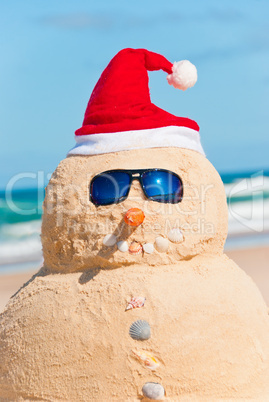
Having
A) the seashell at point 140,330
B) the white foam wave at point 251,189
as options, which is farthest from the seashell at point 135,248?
the white foam wave at point 251,189

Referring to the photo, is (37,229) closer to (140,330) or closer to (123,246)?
(123,246)

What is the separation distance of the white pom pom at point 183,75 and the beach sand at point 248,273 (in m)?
4.77

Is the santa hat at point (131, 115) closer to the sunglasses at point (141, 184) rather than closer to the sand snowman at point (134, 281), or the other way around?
the sand snowman at point (134, 281)

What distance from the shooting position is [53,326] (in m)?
3.63

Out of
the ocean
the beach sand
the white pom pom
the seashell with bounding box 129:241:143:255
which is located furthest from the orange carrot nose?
the ocean

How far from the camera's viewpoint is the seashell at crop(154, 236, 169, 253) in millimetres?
3668

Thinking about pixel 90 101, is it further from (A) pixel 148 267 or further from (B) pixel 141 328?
(B) pixel 141 328

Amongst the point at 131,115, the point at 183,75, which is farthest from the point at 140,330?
the point at 183,75

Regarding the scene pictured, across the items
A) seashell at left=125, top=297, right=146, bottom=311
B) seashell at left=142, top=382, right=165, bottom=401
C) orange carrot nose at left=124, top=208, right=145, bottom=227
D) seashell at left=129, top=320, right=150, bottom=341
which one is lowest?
seashell at left=142, top=382, right=165, bottom=401

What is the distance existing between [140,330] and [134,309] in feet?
0.44

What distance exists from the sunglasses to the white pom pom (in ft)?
2.40

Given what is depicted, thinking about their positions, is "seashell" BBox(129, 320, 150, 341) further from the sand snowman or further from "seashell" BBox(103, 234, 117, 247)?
"seashell" BBox(103, 234, 117, 247)

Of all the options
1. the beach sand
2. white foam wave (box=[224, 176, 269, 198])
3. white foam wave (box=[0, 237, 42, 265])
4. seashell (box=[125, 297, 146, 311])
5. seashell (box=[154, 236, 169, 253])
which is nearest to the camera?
seashell (box=[125, 297, 146, 311])

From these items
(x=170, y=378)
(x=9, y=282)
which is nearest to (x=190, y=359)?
(x=170, y=378)
